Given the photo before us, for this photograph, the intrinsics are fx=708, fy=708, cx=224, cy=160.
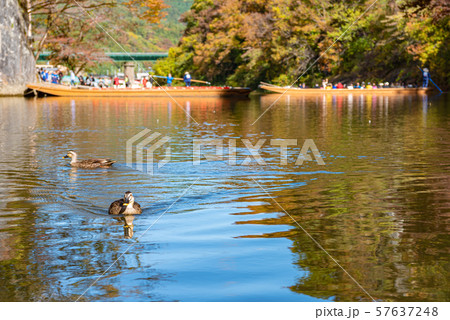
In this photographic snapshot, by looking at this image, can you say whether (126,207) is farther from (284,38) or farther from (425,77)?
(284,38)

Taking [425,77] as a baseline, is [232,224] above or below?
below

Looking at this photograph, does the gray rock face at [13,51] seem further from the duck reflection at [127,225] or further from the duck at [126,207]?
the duck reflection at [127,225]

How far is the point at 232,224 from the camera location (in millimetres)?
9742

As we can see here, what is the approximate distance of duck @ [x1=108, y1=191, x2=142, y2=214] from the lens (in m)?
10.3

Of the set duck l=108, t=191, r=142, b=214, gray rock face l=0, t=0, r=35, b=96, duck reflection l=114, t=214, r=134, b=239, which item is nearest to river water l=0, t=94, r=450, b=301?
duck reflection l=114, t=214, r=134, b=239

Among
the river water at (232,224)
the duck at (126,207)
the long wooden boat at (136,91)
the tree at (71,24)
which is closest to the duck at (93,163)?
the river water at (232,224)

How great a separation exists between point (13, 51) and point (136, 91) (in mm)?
9634

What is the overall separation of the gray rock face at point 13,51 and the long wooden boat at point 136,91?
4.52ft

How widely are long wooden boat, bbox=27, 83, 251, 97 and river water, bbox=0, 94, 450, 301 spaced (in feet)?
106

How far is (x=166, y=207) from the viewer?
11.2 meters

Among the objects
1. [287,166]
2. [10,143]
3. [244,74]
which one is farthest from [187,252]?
[244,74]

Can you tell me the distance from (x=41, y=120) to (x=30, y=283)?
A: 22.7 m

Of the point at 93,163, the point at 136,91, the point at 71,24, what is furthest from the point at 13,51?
the point at 93,163
